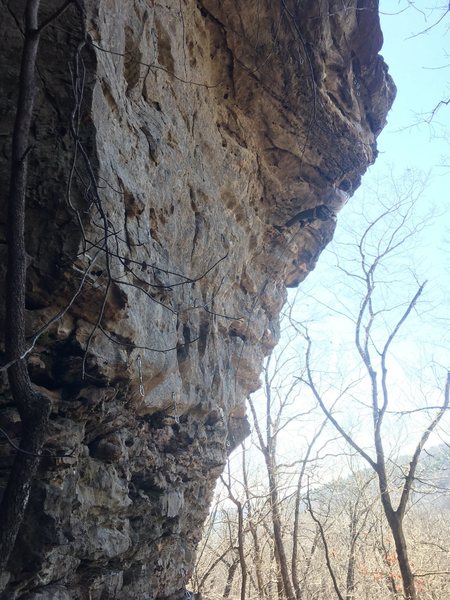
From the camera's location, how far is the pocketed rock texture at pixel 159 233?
275cm

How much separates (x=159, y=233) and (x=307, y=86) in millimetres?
3222

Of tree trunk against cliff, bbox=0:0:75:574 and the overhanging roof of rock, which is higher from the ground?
the overhanging roof of rock

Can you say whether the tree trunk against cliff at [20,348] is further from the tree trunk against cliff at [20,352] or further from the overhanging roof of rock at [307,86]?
the overhanging roof of rock at [307,86]

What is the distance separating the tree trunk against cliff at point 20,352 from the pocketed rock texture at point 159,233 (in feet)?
0.73

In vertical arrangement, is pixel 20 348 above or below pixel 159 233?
below

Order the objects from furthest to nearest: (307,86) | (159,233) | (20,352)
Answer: (307,86), (159,233), (20,352)

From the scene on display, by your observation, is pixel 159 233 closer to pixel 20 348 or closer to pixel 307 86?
pixel 20 348

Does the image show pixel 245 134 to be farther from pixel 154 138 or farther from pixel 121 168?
pixel 121 168

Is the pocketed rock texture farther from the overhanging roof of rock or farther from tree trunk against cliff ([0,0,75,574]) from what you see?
tree trunk against cliff ([0,0,75,574])

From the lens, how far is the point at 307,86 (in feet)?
19.3

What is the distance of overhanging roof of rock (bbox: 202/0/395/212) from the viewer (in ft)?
17.8

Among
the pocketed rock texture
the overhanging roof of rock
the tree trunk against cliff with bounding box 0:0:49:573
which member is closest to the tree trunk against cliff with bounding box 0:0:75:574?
the tree trunk against cliff with bounding box 0:0:49:573

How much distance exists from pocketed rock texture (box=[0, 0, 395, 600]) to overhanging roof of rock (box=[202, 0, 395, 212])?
25mm

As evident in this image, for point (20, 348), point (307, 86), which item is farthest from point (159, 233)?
point (307, 86)
